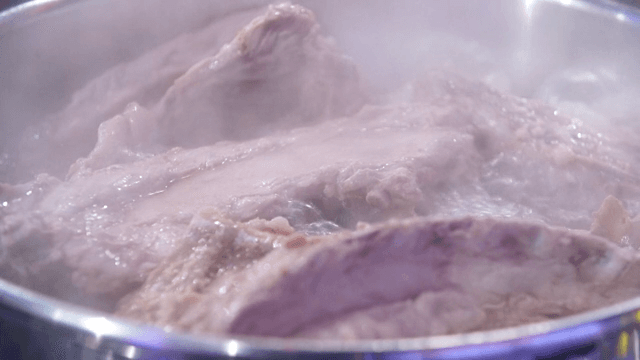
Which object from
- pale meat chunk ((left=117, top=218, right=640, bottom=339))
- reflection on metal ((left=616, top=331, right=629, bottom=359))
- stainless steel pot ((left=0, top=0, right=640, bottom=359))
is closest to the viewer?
reflection on metal ((left=616, top=331, right=629, bottom=359))

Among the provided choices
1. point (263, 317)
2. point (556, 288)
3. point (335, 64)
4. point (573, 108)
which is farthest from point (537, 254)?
point (573, 108)

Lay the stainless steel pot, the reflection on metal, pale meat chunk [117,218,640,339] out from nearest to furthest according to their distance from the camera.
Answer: the reflection on metal, pale meat chunk [117,218,640,339], the stainless steel pot

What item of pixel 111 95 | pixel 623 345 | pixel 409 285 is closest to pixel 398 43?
pixel 111 95

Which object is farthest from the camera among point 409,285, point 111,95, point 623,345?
point 111,95

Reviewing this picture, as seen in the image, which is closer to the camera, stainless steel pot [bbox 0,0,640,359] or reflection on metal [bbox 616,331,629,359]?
reflection on metal [bbox 616,331,629,359]

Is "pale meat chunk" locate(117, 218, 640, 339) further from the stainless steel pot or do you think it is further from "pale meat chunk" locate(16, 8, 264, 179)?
"pale meat chunk" locate(16, 8, 264, 179)

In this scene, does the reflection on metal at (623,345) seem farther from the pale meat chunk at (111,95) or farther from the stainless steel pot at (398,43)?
the pale meat chunk at (111,95)

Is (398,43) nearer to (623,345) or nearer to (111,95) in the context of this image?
(111,95)

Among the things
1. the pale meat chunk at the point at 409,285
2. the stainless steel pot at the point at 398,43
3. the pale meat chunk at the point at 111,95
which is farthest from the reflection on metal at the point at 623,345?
the pale meat chunk at the point at 111,95

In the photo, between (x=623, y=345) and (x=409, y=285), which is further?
(x=409, y=285)

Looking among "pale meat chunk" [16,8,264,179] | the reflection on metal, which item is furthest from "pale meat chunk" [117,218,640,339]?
"pale meat chunk" [16,8,264,179]

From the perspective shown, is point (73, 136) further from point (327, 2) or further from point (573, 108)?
point (573, 108)
